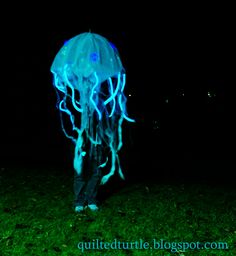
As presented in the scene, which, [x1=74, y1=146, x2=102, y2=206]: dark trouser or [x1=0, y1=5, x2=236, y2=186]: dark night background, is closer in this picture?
[x1=74, y1=146, x2=102, y2=206]: dark trouser

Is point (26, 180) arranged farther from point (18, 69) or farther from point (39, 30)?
point (18, 69)

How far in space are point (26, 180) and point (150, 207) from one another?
11.7ft

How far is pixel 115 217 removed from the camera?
6652 mm

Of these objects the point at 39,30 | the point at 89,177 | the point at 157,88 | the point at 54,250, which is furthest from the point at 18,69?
the point at 54,250

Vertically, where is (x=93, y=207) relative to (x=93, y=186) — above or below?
below

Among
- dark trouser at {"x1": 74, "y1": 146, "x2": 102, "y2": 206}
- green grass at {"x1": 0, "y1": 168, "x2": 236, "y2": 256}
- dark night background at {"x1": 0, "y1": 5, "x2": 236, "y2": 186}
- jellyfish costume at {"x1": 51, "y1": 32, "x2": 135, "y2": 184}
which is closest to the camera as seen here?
green grass at {"x1": 0, "y1": 168, "x2": 236, "y2": 256}

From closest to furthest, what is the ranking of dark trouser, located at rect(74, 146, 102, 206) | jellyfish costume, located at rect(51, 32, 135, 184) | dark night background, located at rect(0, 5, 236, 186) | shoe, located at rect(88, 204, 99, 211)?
1. jellyfish costume, located at rect(51, 32, 135, 184)
2. dark trouser, located at rect(74, 146, 102, 206)
3. shoe, located at rect(88, 204, 99, 211)
4. dark night background, located at rect(0, 5, 236, 186)

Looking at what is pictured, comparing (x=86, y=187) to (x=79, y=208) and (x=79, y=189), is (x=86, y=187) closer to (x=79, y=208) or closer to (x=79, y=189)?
(x=79, y=189)

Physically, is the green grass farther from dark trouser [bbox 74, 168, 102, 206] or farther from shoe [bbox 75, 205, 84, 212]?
dark trouser [bbox 74, 168, 102, 206]

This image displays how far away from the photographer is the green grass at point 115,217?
542 centimetres

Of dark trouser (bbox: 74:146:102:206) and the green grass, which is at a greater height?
dark trouser (bbox: 74:146:102:206)

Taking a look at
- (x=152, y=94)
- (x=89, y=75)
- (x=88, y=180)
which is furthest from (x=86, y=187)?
(x=152, y=94)

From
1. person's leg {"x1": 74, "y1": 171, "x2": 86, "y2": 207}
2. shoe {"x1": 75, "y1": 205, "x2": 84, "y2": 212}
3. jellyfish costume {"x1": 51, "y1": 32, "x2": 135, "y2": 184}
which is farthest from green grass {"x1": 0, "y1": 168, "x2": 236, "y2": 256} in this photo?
jellyfish costume {"x1": 51, "y1": 32, "x2": 135, "y2": 184}

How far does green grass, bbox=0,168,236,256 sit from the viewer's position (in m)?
5.42
